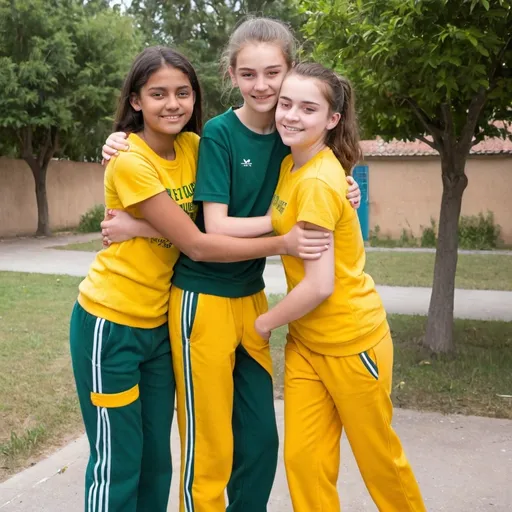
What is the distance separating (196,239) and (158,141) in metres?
0.41

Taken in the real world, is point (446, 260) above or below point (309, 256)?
below

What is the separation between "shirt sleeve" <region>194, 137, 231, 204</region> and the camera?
2457mm

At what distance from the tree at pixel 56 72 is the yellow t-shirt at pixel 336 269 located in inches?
537

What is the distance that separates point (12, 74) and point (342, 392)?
1410 centimetres

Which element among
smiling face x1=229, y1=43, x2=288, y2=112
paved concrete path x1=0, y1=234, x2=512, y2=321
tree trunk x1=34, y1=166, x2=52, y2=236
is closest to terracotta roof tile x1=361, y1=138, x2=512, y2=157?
paved concrete path x1=0, y1=234, x2=512, y2=321

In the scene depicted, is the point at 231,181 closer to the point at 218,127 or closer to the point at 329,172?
the point at 218,127

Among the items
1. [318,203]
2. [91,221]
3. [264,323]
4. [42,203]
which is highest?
[318,203]

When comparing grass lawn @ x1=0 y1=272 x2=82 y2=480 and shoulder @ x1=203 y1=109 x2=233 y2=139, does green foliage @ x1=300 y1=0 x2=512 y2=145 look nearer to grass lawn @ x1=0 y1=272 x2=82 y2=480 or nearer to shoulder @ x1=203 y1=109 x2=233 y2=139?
shoulder @ x1=203 y1=109 x2=233 y2=139

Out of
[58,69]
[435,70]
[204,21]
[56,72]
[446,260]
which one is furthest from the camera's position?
[204,21]

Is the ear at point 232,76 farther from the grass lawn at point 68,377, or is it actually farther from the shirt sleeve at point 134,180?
the grass lawn at point 68,377

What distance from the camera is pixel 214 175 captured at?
2.46 meters

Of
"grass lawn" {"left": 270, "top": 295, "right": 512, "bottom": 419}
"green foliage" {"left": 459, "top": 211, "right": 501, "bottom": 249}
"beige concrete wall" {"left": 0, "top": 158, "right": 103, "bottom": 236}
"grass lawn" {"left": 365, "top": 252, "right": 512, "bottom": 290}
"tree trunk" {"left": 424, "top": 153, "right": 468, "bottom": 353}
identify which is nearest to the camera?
"grass lawn" {"left": 270, "top": 295, "right": 512, "bottom": 419}

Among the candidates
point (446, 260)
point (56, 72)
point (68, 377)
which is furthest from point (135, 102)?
point (56, 72)

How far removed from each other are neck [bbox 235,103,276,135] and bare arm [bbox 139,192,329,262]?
0.43 m
